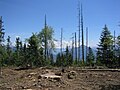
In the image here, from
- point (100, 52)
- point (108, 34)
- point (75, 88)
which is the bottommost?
point (75, 88)

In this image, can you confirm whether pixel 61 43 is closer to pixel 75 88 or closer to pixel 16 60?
pixel 16 60

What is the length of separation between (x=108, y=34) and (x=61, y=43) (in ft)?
87.4

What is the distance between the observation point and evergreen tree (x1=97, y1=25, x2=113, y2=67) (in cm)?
4812

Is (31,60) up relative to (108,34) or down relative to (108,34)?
down

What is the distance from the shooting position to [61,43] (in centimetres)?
7638

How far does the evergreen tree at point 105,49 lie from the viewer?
158 feet

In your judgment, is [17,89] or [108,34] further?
[108,34]

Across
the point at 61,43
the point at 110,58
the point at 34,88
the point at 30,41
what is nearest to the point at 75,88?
the point at 34,88

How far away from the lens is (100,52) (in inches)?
1973

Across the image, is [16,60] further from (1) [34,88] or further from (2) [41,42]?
(1) [34,88]

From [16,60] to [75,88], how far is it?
49.7 m

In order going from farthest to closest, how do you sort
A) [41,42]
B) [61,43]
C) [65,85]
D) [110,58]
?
[61,43]
[41,42]
[110,58]
[65,85]

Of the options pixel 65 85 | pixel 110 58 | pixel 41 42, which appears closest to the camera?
pixel 65 85

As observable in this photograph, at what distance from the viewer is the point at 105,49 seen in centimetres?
5006
